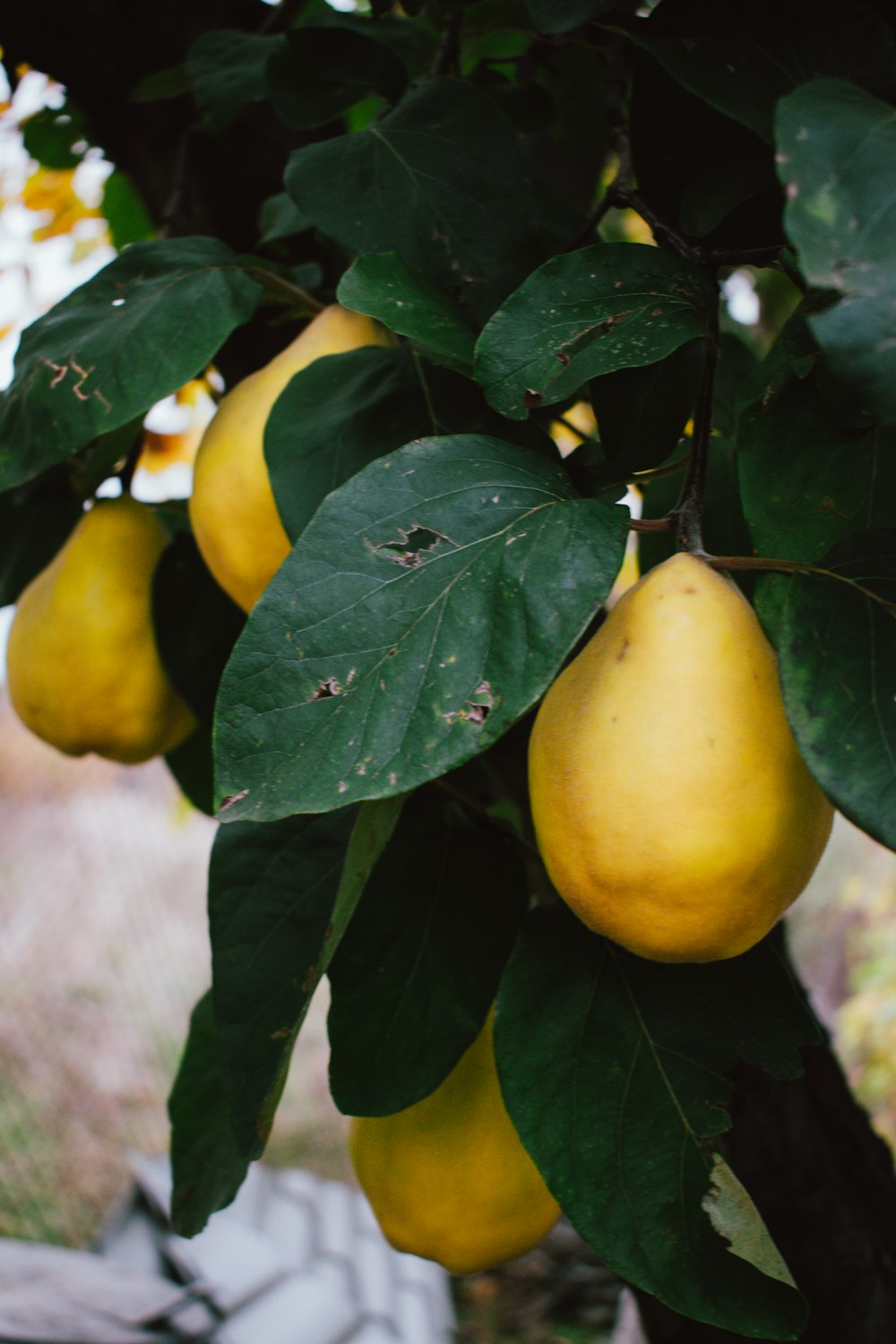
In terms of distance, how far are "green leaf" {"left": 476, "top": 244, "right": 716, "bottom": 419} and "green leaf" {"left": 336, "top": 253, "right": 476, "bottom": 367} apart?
0.03 m

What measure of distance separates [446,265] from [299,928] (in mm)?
316

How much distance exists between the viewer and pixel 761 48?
0.39m

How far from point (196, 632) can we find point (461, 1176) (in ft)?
1.08

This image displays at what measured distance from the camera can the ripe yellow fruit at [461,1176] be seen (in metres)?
0.57

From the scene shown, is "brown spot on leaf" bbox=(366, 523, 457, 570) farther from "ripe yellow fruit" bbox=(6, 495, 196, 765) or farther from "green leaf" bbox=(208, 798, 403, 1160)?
"ripe yellow fruit" bbox=(6, 495, 196, 765)

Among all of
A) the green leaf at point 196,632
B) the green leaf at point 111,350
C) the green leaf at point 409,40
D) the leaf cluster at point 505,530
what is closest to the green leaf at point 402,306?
the leaf cluster at point 505,530

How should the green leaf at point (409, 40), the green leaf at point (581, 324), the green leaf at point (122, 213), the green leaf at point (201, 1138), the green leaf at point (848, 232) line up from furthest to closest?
the green leaf at point (122, 213) → the green leaf at point (409, 40) → the green leaf at point (201, 1138) → the green leaf at point (581, 324) → the green leaf at point (848, 232)

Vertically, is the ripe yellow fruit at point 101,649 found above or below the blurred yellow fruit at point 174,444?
above

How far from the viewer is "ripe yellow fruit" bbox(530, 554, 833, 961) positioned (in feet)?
1.16

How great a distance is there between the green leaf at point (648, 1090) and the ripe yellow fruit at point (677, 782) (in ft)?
0.34

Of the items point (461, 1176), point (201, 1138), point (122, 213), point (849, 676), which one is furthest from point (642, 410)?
point (122, 213)

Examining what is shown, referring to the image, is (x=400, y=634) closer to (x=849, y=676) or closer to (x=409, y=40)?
(x=849, y=676)

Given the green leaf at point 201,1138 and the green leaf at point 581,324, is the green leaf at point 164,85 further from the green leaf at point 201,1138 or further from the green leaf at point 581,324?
the green leaf at point 201,1138

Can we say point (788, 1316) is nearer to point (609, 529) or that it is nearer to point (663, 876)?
point (663, 876)
